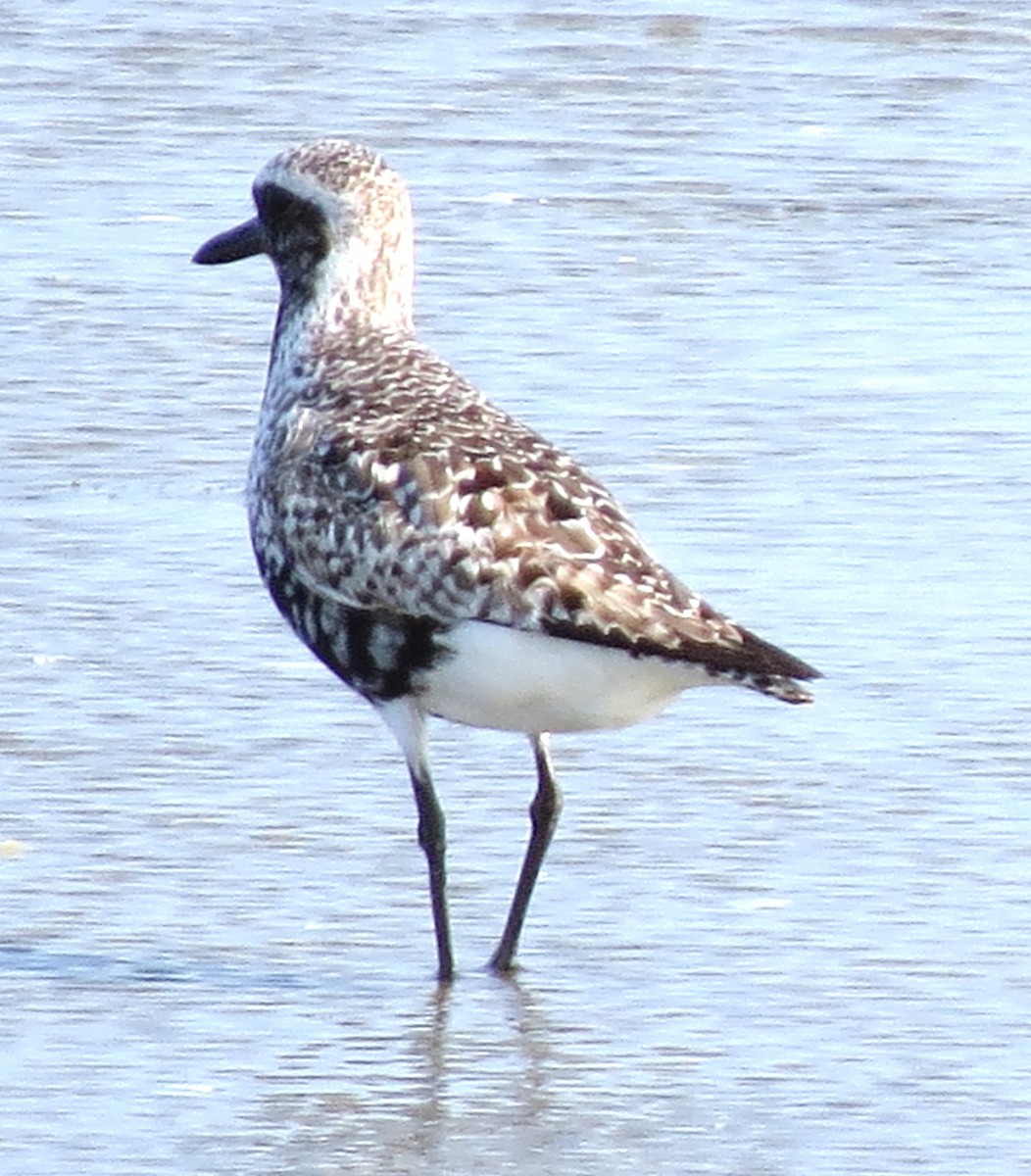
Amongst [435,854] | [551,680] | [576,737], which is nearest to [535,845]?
[435,854]

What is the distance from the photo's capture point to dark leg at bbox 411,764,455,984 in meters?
5.90

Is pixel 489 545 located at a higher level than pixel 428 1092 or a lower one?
higher

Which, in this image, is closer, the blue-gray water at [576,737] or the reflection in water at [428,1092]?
the reflection in water at [428,1092]

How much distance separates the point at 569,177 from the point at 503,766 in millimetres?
4373

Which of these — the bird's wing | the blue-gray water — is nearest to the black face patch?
the bird's wing

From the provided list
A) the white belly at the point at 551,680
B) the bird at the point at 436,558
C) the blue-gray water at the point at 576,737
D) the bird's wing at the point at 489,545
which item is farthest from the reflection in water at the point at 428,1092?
the bird's wing at the point at 489,545

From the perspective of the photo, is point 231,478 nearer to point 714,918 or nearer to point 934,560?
point 934,560

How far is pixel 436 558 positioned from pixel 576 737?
46.1 inches

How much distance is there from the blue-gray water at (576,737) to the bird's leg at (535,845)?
0.05 meters

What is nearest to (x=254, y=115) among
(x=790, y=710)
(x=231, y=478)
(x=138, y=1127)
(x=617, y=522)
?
(x=231, y=478)

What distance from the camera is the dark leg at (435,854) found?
19.4 ft

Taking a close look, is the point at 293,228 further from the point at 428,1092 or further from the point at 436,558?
the point at 428,1092

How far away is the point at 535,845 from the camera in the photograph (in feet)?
A: 19.7

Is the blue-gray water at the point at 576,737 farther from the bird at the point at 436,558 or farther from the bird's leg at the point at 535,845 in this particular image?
the bird at the point at 436,558
